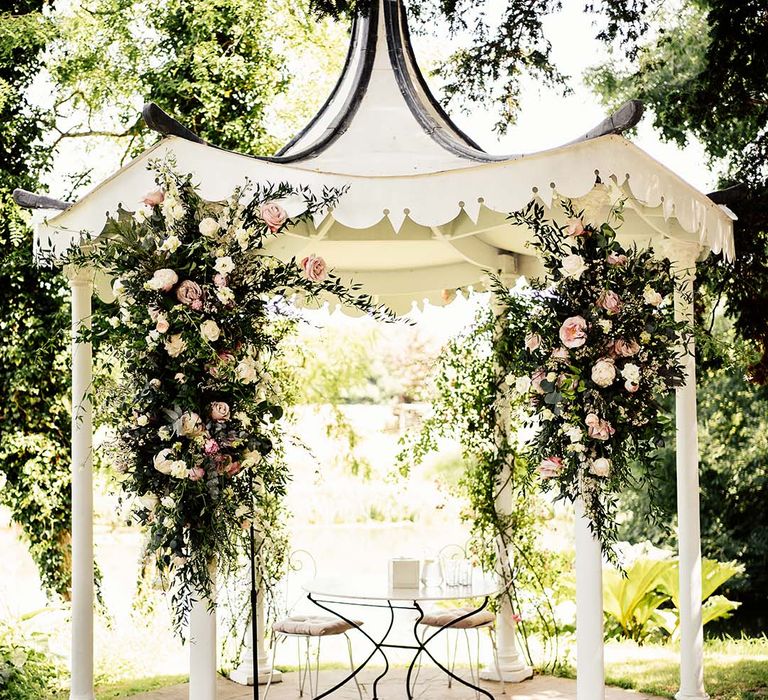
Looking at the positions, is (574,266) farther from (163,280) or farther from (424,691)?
(424,691)

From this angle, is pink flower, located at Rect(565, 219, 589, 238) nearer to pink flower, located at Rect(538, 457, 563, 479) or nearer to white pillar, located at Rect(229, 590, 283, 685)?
pink flower, located at Rect(538, 457, 563, 479)

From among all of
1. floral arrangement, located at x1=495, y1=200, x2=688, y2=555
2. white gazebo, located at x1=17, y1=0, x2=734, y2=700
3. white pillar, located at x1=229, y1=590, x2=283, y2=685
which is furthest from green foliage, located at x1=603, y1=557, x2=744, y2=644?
floral arrangement, located at x1=495, y1=200, x2=688, y2=555

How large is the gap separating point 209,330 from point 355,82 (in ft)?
6.79

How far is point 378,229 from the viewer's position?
225 inches

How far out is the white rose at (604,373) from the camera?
389cm

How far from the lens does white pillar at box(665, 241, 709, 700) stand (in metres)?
5.26

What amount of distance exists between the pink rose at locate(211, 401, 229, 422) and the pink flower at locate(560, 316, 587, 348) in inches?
53.1

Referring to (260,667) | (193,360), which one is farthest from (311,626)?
(193,360)

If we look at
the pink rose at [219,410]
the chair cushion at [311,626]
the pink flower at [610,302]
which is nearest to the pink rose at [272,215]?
the pink rose at [219,410]

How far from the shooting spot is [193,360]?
12.5 feet

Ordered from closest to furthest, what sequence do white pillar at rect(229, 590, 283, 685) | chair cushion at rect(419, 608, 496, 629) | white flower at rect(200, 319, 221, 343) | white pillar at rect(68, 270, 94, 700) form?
white flower at rect(200, 319, 221, 343), white pillar at rect(68, 270, 94, 700), chair cushion at rect(419, 608, 496, 629), white pillar at rect(229, 590, 283, 685)

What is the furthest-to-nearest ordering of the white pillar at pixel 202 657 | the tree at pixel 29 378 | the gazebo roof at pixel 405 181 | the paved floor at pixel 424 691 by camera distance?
the tree at pixel 29 378
the paved floor at pixel 424 691
the white pillar at pixel 202 657
the gazebo roof at pixel 405 181

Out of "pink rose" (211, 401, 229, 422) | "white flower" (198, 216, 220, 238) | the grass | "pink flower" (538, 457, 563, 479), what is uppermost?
"white flower" (198, 216, 220, 238)

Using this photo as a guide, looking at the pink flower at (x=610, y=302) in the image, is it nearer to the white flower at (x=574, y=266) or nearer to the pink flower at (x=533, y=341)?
the white flower at (x=574, y=266)
